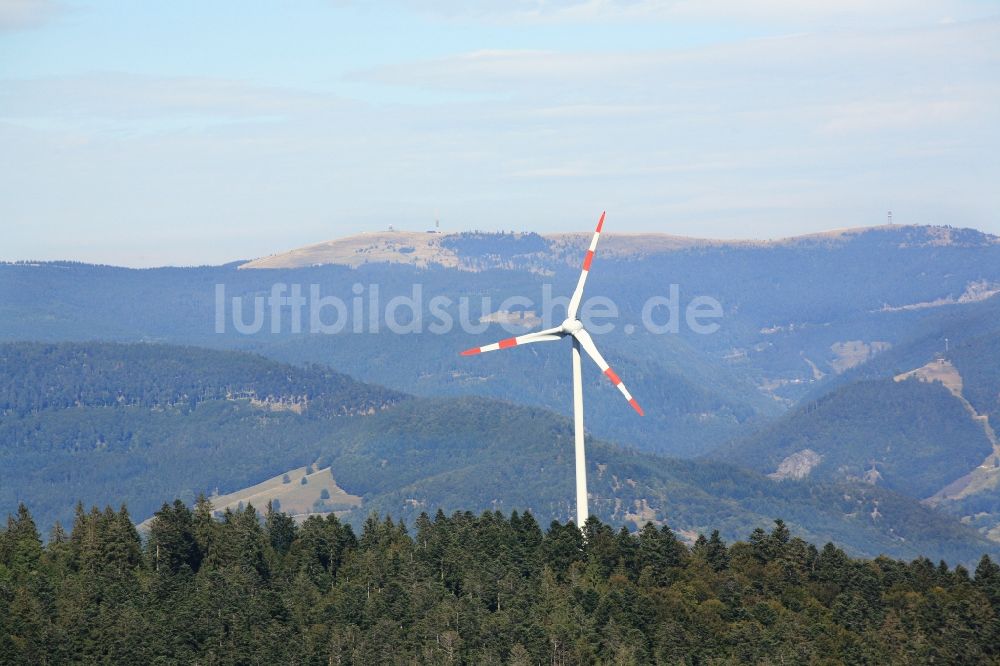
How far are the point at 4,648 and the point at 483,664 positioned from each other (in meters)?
55.7

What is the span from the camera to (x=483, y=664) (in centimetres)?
19962

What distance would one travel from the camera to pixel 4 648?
200 metres
